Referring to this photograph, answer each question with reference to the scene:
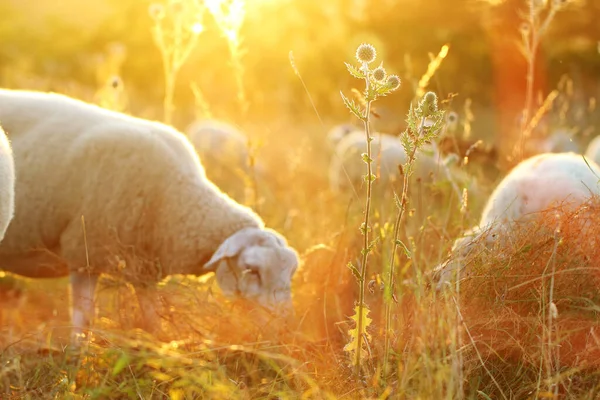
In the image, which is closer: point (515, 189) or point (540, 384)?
point (540, 384)

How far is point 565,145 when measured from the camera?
9.51 m

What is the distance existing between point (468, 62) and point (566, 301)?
10.6 m

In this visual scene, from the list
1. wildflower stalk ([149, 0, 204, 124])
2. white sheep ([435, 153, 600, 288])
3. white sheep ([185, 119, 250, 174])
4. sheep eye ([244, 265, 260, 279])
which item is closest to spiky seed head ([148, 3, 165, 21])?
wildflower stalk ([149, 0, 204, 124])

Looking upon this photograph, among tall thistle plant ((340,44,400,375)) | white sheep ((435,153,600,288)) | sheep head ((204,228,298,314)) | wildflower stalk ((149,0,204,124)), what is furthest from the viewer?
wildflower stalk ((149,0,204,124))

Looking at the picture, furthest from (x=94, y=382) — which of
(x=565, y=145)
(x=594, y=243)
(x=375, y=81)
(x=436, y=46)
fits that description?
(x=436, y=46)

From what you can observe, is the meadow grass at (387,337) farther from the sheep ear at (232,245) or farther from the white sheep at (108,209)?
the white sheep at (108,209)

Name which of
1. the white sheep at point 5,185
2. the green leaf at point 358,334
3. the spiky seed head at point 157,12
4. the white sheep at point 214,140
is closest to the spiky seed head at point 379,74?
the green leaf at point 358,334

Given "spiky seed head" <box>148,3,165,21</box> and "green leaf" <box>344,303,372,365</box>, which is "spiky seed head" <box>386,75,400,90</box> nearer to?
"green leaf" <box>344,303,372,365</box>

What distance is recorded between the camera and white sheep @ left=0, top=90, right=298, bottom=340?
4.16 m

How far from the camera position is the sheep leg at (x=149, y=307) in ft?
11.6

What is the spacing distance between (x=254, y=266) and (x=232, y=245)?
18 cm

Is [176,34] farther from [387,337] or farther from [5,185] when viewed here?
[387,337]

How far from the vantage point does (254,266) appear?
158 inches

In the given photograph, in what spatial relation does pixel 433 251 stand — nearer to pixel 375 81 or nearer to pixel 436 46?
pixel 375 81
